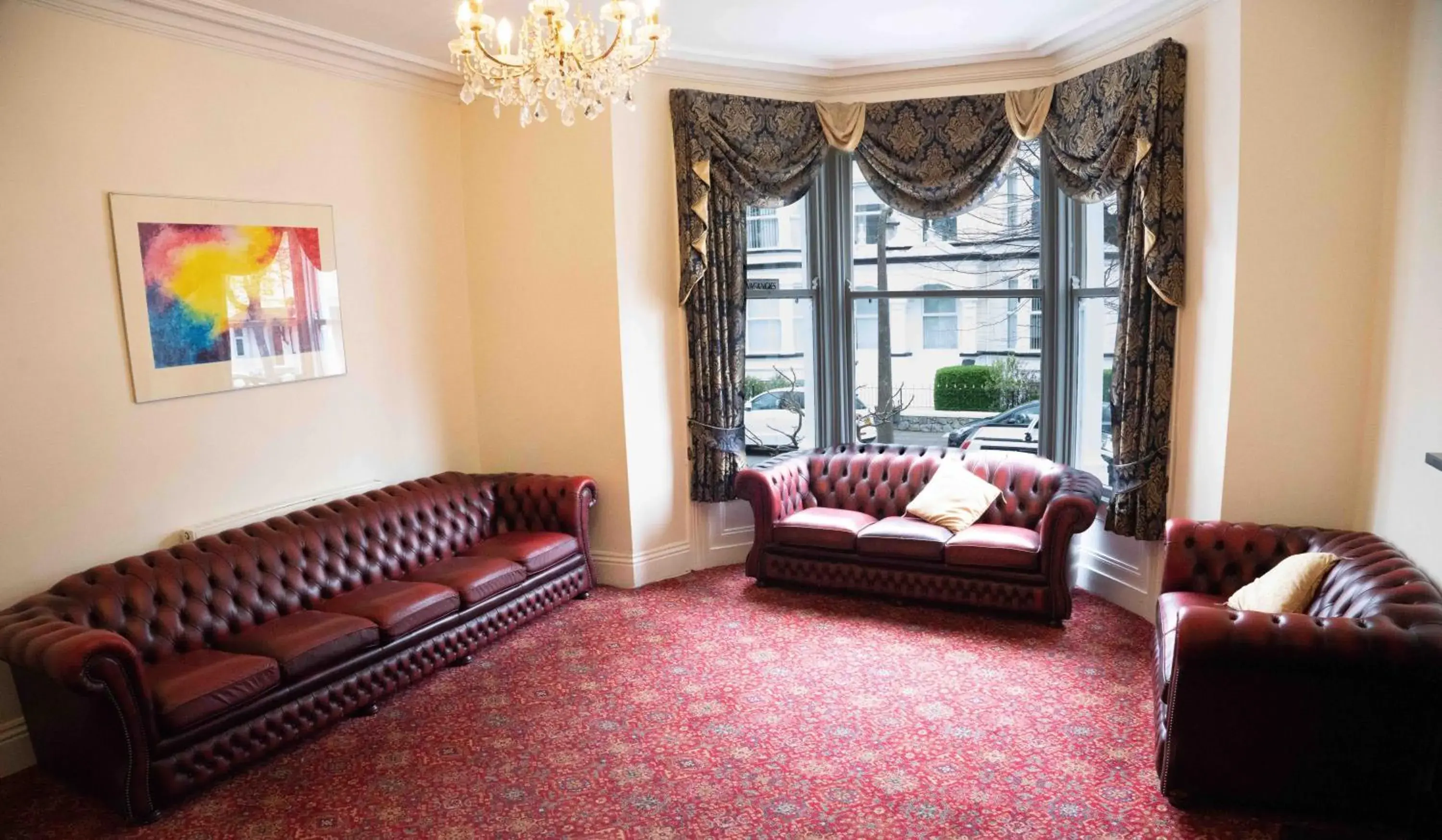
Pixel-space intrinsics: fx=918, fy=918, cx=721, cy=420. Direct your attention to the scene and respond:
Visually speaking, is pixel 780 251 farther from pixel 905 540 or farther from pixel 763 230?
pixel 905 540

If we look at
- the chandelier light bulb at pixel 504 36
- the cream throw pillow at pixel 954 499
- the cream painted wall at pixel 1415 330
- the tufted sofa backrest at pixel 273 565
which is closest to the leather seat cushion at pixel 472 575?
the tufted sofa backrest at pixel 273 565

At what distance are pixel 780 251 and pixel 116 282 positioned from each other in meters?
3.83

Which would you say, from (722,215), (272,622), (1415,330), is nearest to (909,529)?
(722,215)

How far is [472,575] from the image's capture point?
4.75 m

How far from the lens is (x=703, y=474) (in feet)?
19.5

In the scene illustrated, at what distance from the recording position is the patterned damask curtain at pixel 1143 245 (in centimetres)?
461

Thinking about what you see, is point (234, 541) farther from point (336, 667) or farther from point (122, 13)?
→ point (122, 13)

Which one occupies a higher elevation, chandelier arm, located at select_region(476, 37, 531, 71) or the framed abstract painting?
chandelier arm, located at select_region(476, 37, 531, 71)

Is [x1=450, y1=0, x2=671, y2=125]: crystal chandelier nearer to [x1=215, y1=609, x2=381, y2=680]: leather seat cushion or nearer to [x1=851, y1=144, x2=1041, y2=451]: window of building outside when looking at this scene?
[x1=215, y1=609, x2=381, y2=680]: leather seat cushion

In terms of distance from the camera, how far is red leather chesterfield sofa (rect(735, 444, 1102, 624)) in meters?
4.92

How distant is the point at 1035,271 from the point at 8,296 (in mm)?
5362

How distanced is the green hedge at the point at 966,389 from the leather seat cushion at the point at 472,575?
3.00 meters

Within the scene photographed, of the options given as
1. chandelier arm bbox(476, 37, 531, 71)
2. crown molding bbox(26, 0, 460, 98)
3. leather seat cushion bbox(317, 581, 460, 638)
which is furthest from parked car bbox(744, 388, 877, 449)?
chandelier arm bbox(476, 37, 531, 71)

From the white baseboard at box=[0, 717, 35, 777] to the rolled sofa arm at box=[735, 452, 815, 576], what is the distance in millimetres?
3596
